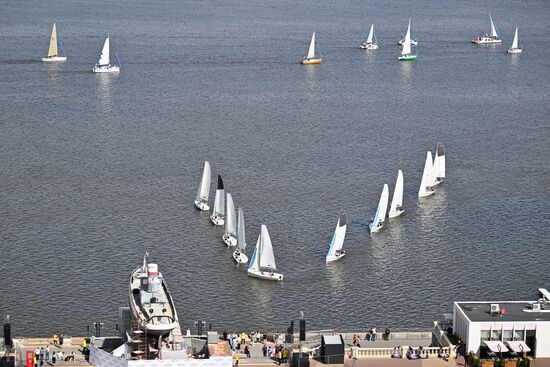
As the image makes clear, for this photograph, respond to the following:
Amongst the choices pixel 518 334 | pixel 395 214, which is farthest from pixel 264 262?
pixel 518 334

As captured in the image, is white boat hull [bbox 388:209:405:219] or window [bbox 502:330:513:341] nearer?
window [bbox 502:330:513:341]

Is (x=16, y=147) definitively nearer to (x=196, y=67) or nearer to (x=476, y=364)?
(x=196, y=67)

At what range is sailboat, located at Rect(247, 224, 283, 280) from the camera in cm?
8200

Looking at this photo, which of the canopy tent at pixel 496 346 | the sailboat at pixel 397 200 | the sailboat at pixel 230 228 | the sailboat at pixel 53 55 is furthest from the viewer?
the sailboat at pixel 53 55

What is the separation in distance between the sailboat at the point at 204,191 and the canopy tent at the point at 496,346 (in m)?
39.2

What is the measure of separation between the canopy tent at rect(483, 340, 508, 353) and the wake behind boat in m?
14.4

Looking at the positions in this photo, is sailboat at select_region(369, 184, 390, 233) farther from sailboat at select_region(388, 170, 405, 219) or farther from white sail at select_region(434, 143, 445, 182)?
white sail at select_region(434, 143, 445, 182)

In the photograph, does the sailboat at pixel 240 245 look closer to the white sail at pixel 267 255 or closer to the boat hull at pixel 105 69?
the white sail at pixel 267 255

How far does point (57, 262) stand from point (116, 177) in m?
24.3

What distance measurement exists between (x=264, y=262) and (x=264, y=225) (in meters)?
2.70

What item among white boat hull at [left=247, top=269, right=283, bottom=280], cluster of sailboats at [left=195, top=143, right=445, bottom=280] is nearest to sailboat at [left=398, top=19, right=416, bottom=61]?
cluster of sailboats at [left=195, top=143, right=445, bottom=280]

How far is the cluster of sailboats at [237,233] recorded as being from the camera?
82244 mm

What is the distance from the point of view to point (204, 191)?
98.4 meters

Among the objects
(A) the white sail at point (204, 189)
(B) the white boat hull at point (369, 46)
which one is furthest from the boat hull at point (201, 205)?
(B) the white boat hull at point (369, 46)
